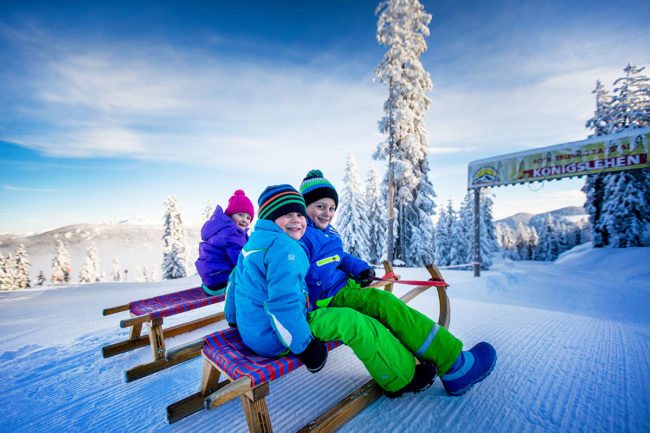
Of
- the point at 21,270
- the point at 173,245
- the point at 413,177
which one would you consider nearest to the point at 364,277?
the point at 413,177

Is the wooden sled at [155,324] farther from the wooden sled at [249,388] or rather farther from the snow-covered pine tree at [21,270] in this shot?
the snow-covered pine tree at [21,270]

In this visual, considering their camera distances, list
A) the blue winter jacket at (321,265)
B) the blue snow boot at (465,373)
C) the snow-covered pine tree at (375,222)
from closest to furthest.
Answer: the blue snow boot at (465,373) → the blue winter jacket at (321,265) → the snow-covered pine tree at (375,222)

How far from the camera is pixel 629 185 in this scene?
1591 centimetres

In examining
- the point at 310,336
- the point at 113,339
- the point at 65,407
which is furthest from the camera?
the point at 113,339

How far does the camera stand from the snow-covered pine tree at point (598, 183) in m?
17.2

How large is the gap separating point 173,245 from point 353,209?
57.0 ft

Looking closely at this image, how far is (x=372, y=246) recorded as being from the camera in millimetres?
24219

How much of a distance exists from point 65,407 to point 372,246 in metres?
22.8

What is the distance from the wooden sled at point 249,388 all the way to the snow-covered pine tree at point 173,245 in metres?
26.3

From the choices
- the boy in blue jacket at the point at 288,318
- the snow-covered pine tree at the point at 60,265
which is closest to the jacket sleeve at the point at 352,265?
the boy in blue jacket at the point at 288,318

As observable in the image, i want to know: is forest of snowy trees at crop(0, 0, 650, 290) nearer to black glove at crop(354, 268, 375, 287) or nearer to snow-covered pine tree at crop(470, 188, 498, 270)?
snow-covered pine tree at crop(470, 188, 498, 270)

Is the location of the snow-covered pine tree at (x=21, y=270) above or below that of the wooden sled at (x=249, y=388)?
below

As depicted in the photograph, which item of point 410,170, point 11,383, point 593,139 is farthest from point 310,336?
point 410,170

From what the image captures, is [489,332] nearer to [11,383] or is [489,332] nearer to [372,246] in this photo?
[11,383]
